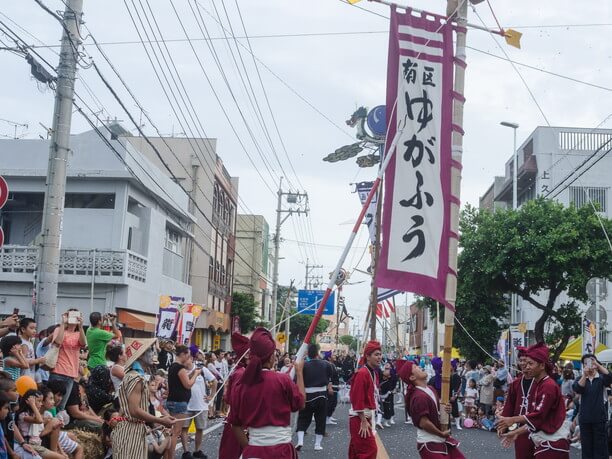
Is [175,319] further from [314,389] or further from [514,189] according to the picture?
[514,189]

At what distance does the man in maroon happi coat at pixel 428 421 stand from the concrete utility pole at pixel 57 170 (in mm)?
6331

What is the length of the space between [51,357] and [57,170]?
123 inches

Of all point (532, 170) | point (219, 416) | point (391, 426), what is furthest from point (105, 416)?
point (532, 170)

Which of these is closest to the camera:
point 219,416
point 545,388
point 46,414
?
point 545,388

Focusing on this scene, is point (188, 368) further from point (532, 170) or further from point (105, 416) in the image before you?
point (532, 170)

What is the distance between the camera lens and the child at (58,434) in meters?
8.82

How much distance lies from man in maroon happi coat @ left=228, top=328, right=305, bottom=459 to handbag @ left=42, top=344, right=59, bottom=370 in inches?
193

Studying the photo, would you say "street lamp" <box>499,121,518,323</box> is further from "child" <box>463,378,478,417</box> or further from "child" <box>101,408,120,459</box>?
"child" <box>101,408,120,459</box>

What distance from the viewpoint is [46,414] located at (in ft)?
29.2

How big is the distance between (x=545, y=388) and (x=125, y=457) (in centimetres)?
450

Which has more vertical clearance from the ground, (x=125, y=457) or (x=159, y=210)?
(x=159, y=210)

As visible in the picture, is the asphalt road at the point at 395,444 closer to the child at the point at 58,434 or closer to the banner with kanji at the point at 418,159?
the child at the point at 58,434

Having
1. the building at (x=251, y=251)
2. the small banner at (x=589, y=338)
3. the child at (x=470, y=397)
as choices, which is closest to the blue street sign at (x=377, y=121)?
the small banner at (x=589, y=338)

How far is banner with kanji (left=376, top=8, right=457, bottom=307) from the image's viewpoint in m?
8.38
